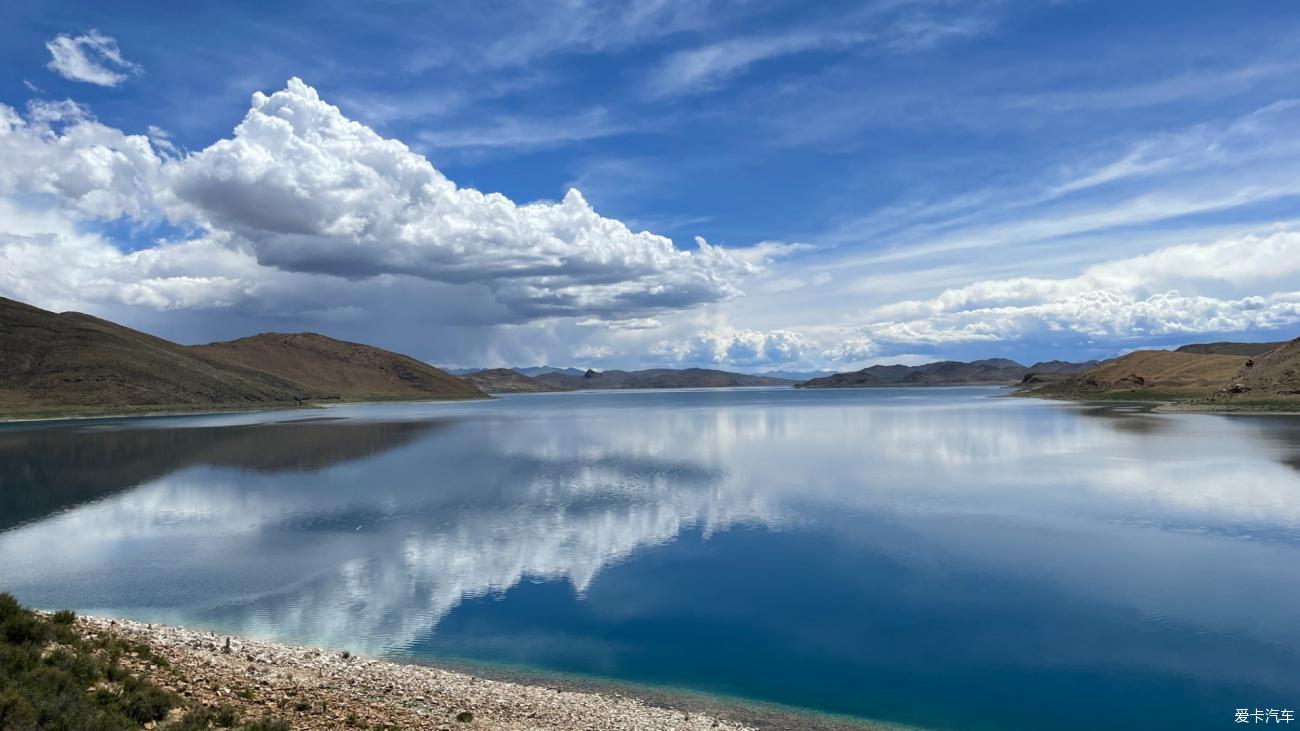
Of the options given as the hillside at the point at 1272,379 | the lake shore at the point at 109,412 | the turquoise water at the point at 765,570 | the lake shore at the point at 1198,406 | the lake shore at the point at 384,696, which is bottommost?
the turquoise water at the point at 765,570

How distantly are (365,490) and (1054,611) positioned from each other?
3901cm

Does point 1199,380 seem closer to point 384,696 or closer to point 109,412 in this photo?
point 384,696

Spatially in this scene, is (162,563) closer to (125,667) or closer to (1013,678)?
(125,667)

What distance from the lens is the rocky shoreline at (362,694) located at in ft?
41.7

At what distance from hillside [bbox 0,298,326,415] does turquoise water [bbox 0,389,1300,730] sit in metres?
98.4

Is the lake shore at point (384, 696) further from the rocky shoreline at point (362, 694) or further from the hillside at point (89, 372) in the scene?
the hillside at point (89, 372)

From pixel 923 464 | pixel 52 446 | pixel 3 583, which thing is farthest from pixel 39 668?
pixel 52 446

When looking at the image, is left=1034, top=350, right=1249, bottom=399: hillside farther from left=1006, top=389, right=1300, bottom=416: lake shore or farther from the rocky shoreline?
the rocky shoreline

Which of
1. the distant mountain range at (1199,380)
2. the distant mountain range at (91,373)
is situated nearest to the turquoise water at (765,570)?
the distant mountain range at (1199,380)

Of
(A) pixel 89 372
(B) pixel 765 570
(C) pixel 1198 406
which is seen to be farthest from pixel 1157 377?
(A) pixel 89 372

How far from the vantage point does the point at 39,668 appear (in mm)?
11695

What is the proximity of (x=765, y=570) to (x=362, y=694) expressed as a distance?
16007 mm

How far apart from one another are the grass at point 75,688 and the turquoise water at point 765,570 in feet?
20.0

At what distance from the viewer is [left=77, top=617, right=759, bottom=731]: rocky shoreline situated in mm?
12719
